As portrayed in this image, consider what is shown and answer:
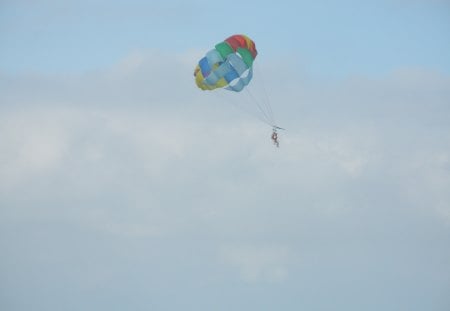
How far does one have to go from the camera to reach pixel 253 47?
181 meters

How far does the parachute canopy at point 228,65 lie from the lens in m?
179

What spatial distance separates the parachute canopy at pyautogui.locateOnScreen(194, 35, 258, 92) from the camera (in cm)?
17900

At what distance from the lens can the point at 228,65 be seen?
180 meters

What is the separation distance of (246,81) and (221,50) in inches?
153

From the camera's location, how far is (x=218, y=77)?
7096 inches

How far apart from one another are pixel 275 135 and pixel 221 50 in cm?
785

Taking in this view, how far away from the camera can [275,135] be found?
7111 inches

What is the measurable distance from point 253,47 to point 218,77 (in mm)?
3755

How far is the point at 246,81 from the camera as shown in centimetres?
18150

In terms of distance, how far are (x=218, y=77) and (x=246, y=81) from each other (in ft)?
8.24

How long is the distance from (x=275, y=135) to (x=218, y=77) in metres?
6.26

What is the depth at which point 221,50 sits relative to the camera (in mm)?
179000

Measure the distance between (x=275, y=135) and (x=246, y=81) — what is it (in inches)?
190
